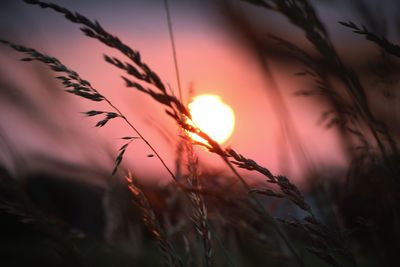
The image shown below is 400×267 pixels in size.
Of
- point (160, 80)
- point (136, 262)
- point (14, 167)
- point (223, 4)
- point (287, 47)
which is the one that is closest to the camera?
point (160, 80)

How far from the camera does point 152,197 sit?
1472 millimetres

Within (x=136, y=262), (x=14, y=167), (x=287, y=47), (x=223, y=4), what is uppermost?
(x=223, y=4)

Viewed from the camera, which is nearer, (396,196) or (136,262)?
(396,196)

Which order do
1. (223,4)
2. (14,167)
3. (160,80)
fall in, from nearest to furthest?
1. (160,80)
2. (223,4)
3. (14,167)

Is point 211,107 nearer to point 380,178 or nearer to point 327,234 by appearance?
point 380,178

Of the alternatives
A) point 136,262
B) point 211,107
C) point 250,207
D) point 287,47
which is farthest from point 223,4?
point 136,262

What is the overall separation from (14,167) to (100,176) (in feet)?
1.12

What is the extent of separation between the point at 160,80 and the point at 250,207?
35 centimetres

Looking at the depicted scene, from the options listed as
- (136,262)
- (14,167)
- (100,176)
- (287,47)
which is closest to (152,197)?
(136,262)

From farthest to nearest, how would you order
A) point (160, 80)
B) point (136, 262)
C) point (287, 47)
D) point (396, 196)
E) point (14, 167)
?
point (14, 167), point (136, 262), point (287, 47), point (396, 196), point (160, 80)

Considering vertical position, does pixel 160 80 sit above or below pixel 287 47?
below

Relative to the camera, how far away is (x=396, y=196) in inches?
41.1

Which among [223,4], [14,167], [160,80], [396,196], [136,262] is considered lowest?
[136,262]

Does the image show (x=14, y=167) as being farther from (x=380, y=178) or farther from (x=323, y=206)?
(x=380, y=178)
